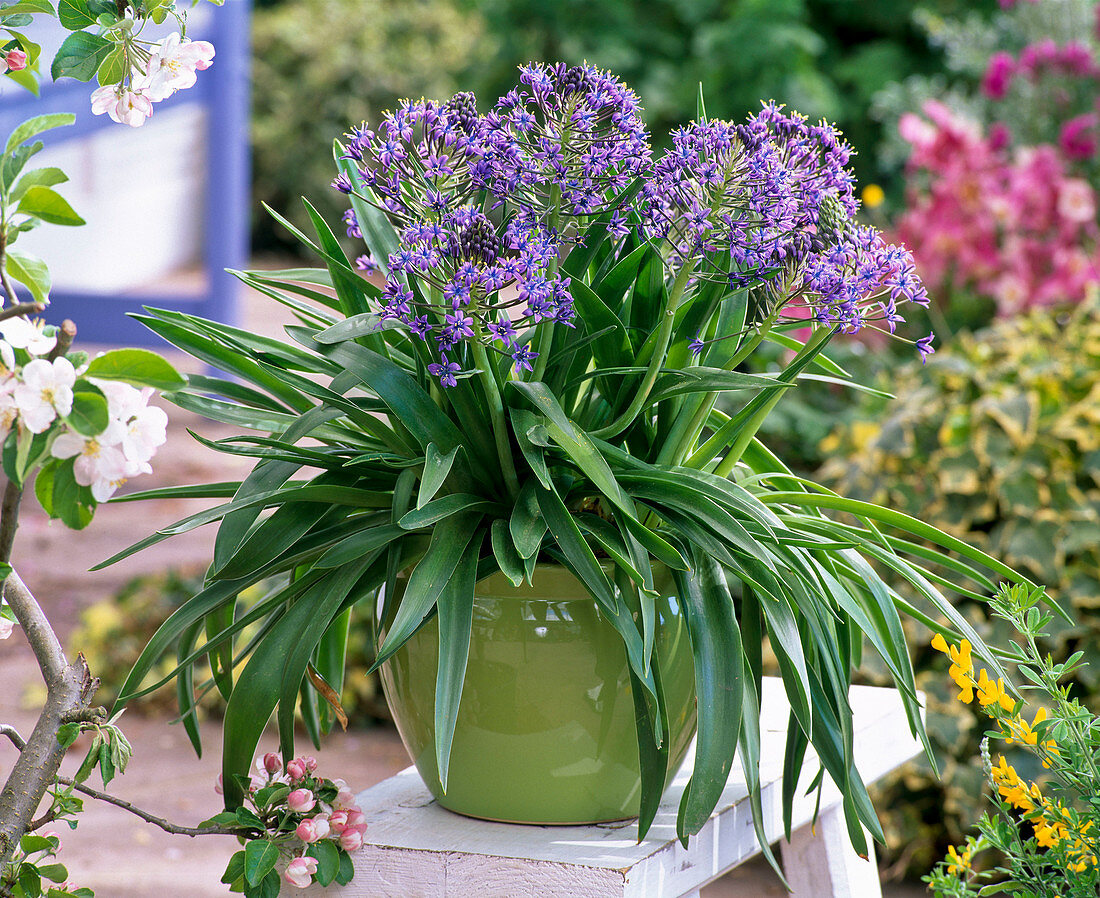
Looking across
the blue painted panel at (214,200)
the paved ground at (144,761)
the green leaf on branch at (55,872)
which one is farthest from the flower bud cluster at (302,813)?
the blue painted panel at (214,200)

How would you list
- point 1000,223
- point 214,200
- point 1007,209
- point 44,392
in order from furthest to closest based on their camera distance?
point 214,200, point 1000,223, point 1007,209, point 44,392

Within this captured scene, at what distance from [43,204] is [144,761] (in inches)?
85.3

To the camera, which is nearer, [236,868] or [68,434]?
[68,434]

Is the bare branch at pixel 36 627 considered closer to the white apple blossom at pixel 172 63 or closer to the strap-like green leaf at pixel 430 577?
the strap-like green leaf at pixel 430 577

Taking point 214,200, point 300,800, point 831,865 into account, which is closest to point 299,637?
point 300,800

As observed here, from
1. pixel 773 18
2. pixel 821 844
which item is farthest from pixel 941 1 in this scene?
pixel 821 844

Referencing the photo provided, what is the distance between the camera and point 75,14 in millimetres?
701

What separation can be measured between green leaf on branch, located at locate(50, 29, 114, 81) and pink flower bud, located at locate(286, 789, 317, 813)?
1.59 ft

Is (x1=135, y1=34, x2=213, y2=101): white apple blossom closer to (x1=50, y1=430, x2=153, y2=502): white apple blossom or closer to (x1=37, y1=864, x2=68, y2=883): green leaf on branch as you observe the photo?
(x1=50, y1=430, x2=153, y2=502): white apple blossom

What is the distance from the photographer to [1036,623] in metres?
0.77

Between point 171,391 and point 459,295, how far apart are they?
18 cm

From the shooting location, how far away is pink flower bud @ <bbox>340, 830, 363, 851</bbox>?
2.69 ft

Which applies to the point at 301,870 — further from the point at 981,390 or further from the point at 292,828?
the point at 981,390

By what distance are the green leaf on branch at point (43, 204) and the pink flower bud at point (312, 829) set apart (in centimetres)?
43
